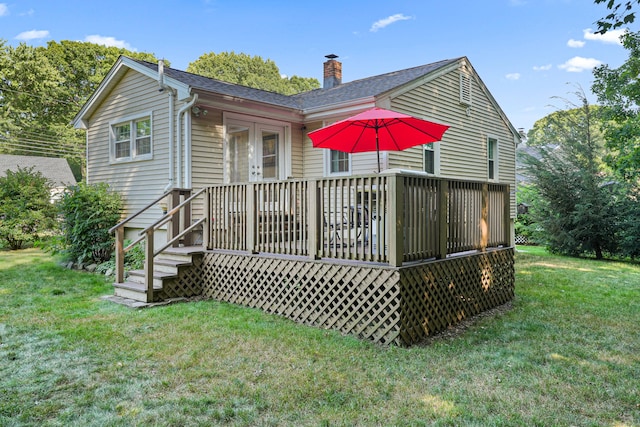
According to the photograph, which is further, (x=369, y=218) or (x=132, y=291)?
(x=132, y=291)

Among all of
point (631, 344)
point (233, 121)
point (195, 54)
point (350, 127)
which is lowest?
point (631, 344)

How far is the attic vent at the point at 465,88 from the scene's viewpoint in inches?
443

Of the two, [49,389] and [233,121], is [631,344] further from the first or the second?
[233,121]

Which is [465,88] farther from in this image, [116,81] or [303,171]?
[116,81]

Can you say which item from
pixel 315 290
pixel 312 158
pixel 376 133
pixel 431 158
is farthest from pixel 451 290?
pixel 431 158

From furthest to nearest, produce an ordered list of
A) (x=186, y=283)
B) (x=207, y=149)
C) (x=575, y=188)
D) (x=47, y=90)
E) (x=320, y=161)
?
(x=47, y=90), (x=575, y=188), (x=320, y=161), (x=207, y=149), (x=186, y=283)

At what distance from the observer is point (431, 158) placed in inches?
399

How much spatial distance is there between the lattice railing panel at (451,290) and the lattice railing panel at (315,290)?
201mm

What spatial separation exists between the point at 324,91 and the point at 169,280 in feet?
25.2

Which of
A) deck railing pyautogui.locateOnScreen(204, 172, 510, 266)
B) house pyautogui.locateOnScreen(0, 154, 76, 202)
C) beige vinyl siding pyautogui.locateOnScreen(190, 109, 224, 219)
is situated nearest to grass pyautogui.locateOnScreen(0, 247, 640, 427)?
deck railing pyautogui.locateOnScreen(204, 172, 510, 266)

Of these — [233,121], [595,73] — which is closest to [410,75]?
[233,121]

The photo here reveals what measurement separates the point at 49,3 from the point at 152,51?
6.67m

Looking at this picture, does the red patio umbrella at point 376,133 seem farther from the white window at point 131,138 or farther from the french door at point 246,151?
the white window at point 131,138

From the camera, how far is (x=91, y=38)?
29.6 m
